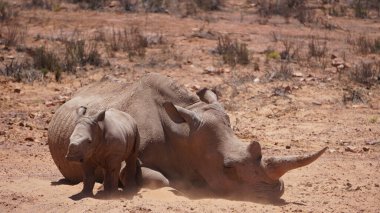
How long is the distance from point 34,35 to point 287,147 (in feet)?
33.2

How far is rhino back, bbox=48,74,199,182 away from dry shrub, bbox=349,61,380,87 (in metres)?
8.05

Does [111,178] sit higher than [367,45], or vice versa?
[111,178]

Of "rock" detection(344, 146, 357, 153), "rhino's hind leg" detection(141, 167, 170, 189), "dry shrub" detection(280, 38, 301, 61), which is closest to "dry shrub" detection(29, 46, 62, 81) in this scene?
"dry shrub" detection(280, 38, 301, 61)

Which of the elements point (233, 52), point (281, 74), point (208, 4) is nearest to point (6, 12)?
point (208, 4)

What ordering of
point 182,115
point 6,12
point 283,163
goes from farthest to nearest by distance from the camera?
point 6,12 → point 182,115 → point 283,163

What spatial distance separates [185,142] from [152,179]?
0.56m

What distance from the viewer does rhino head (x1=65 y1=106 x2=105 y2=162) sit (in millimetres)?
7391

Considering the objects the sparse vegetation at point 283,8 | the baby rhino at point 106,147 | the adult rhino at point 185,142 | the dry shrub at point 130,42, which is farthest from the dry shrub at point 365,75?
the baby rhino at point 106,147

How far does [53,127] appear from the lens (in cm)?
946

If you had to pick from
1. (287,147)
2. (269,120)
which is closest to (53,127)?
(287,147)

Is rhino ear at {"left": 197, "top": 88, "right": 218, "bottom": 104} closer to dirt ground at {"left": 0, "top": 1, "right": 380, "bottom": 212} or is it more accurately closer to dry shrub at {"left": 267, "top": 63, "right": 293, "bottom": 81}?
dirt ground at {"left": 0, "top": 1, "right": 380, "bottom": 212}

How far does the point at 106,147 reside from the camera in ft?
25.6

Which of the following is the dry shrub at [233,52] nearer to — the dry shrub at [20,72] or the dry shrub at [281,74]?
the dry shrub at [281,74]

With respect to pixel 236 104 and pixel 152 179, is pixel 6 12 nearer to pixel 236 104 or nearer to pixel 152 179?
pixel 236 104
